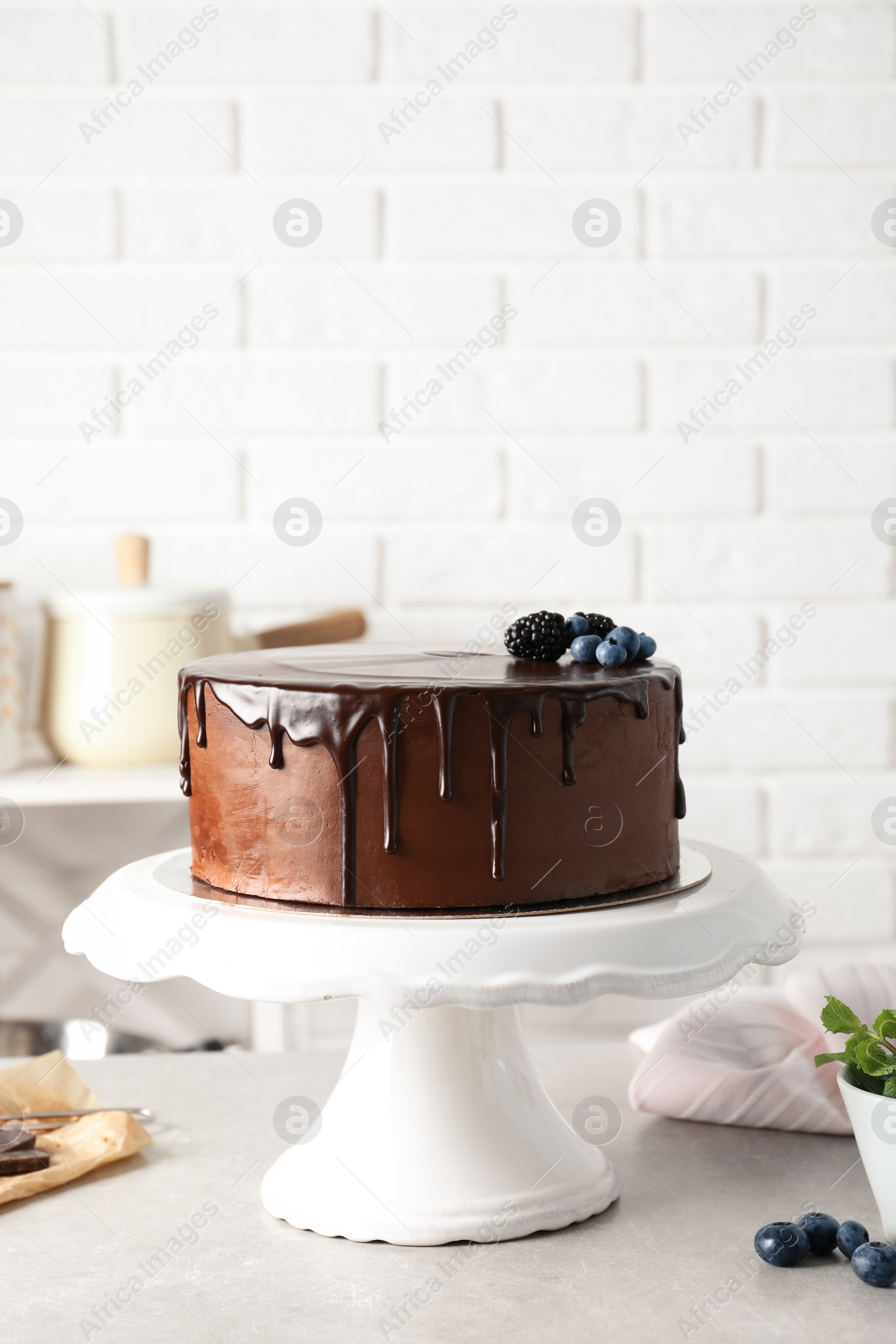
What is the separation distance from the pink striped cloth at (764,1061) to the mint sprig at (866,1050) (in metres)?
0.24

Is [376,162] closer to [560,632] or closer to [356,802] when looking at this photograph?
[560,632]

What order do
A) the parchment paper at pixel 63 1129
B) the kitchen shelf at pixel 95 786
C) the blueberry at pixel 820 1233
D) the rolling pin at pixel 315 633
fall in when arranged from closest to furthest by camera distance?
the blueberry at pixel 820 1233 → the parchment paper at pixel 63 1129 → the kitchen shelf at pixel 95 786 → the rolling pin at pixel 315 633

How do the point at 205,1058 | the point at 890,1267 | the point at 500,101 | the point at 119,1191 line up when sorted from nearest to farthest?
the point at 890,1267, the point at 119,1191, the point at 205,1058, the point at 500,101

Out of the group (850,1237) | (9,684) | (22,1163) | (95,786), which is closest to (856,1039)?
(850,1237)

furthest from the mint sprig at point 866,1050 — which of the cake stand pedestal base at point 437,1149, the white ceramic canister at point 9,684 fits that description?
the white ceramic canister at point 9,684

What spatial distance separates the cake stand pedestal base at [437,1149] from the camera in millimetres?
959

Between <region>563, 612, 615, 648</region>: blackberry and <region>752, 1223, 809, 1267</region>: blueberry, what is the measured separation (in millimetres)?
442

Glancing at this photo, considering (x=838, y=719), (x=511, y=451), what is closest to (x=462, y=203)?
(x=511, y=451)

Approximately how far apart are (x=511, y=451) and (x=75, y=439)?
0.56 metres

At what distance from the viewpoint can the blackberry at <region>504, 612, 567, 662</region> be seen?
3.42 ft

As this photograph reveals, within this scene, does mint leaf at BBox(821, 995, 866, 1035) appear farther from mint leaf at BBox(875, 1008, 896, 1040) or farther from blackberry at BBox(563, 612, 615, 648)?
blackberry at BBox(563, 612, 615, 648)

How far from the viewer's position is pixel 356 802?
901mm

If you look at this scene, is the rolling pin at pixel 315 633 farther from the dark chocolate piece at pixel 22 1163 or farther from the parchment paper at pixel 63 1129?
the dark chocolate piece at pixel 22 1163

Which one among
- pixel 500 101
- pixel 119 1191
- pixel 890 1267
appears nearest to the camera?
pixel 890 1267
